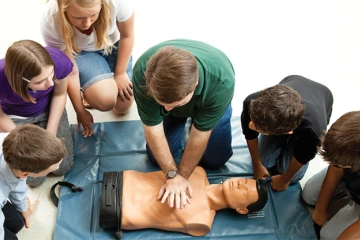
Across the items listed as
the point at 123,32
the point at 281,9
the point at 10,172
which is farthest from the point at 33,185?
the point at 281,9

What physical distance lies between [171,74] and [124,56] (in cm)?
87

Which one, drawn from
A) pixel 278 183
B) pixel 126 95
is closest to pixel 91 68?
pixel 126 95

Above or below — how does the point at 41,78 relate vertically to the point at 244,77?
above

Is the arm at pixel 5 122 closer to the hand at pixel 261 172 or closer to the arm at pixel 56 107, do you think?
the arm at pixel 56 107

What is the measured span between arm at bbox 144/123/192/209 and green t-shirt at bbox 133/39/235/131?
7 centimetres

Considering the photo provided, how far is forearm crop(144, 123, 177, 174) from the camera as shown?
1720mm

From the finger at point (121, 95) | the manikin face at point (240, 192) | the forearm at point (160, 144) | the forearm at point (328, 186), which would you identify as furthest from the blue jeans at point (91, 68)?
the forearm at point (328, 186)

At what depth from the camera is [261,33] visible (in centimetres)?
279

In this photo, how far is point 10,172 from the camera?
58.3 inches

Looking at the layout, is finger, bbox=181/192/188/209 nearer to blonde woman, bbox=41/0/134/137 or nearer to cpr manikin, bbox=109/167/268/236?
cpr manikin, bbox=109/167/268/236

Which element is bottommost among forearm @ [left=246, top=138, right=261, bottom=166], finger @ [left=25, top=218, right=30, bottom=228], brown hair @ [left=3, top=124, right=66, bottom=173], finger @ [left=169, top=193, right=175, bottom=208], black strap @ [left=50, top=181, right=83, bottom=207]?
finger @ [left=25, top=218, right=30, bottom=228]

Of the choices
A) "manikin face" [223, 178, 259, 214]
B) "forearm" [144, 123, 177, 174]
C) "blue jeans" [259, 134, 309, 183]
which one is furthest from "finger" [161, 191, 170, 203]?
"blue jeans" [259, 134, 309, 183]

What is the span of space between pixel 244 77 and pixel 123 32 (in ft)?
2.91

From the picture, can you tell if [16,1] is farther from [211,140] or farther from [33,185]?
[211,140]
